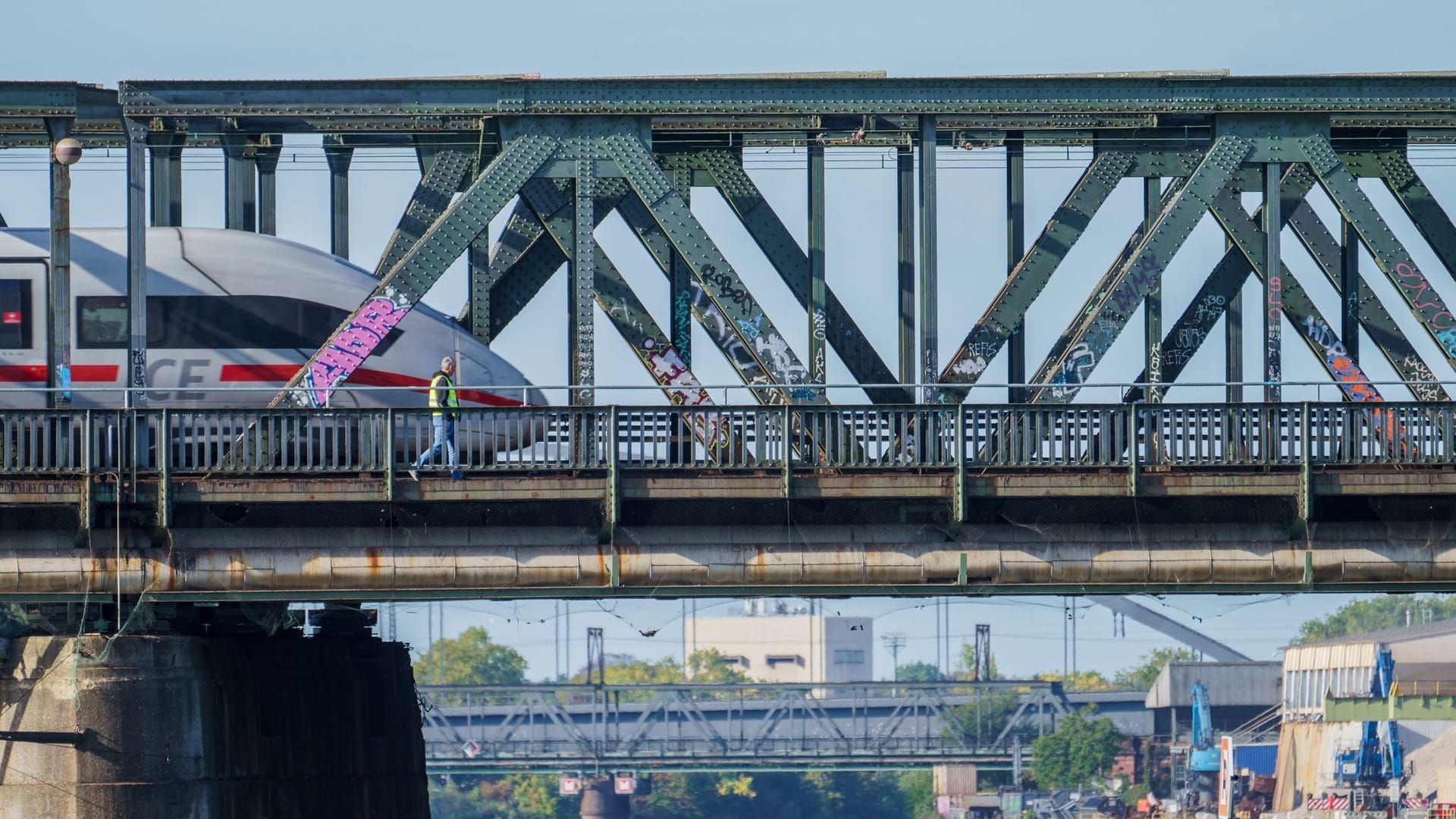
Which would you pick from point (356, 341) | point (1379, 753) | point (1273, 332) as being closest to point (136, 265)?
point (356, 341)

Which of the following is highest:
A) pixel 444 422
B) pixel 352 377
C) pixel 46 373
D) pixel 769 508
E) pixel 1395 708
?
pixel 46 373

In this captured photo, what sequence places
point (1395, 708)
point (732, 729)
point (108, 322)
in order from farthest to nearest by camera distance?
point (732, 729), point (1395, 708), point (108, 322)

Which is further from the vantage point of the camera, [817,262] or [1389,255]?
[817,262]

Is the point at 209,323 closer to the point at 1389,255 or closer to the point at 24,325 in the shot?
the point at 24,325

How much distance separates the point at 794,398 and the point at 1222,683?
15361 cm

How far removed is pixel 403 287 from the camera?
2870 centimetres

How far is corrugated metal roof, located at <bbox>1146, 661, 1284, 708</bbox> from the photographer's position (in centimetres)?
17088

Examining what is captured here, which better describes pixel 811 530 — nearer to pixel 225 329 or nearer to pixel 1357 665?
pixel 225 329

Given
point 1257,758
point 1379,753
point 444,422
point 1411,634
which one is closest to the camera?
point 444,422

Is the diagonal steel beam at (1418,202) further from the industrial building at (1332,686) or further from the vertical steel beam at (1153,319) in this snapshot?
the industrial building at (1332,686)

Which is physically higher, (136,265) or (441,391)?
(136,265)

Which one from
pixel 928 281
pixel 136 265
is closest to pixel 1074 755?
pixel 928 281

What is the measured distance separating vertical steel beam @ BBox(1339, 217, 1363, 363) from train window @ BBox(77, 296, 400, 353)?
14.6 meters

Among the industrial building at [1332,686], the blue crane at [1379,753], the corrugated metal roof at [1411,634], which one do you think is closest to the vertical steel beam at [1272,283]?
the blue crane at [1379,753]
